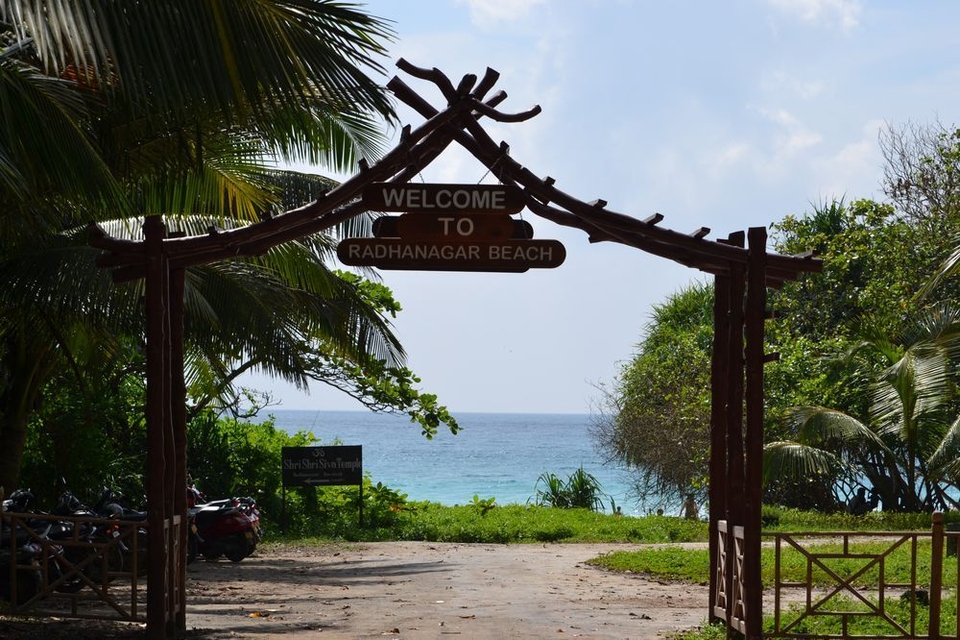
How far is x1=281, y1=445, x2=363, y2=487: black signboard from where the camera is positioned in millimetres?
20359

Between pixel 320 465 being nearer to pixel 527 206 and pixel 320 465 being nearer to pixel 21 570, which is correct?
pixel 21 570

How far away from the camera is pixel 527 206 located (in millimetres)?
9422

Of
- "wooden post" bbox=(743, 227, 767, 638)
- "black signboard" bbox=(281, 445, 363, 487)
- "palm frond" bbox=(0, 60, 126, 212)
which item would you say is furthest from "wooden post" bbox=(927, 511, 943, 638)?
"black signboard" bbox=(281, 445, 363, 487)

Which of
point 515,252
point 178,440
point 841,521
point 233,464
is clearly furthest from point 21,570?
point 841,521

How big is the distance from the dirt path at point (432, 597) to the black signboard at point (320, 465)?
8.34 feet

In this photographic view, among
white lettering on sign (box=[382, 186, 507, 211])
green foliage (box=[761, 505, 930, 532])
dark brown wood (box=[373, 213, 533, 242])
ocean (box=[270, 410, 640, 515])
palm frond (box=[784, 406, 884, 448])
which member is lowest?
ocean (box=[270, 410, 640, 515])

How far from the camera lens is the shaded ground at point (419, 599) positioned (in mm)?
10109

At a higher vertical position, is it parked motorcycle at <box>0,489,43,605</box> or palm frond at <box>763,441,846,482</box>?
palm frond at <box>763,441,846,482</box>

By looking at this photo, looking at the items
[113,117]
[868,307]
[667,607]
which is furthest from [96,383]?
[868,307]

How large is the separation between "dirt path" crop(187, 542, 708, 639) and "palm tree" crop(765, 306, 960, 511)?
186 inches

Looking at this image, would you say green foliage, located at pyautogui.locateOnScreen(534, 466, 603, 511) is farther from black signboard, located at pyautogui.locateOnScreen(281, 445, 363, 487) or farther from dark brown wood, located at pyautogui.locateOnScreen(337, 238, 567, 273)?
dark brown wood, located at pyautogui.locateOnScreen(337, 238, 567, 273)

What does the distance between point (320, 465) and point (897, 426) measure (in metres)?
10.1

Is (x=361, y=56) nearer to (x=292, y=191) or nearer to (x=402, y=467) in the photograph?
(x=292, y=191)

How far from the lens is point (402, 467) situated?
292 feet
